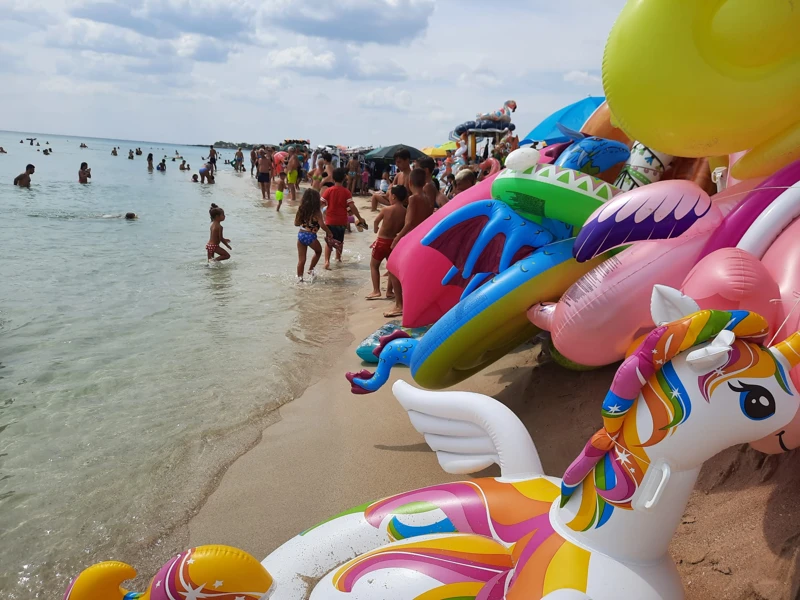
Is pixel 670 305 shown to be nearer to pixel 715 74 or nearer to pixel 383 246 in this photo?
pixel 715 74

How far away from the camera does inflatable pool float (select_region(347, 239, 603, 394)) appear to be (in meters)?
3.40

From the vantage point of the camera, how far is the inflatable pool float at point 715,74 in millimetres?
2174

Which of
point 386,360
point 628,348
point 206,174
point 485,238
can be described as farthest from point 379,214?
point 206,174

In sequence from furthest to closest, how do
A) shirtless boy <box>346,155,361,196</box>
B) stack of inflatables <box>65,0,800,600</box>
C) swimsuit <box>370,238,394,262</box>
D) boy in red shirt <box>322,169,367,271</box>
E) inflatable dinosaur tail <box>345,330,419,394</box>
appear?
shirtless boy <box>346,155,361,196</box> < boy in red shirt <box>322,169,367,271</box> < swimsuit <box>370,238,394,262</box> < inflatable dinosaur tail <box>345,330,419,394</box> < stack of inflatables <box>65,0,800,600</box>

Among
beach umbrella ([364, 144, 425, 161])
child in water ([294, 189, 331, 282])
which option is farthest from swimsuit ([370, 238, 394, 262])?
beach umbrella ([364, 144, 425, 161])

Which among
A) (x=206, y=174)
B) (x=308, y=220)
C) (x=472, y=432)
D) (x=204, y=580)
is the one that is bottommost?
(x=204, y=580)

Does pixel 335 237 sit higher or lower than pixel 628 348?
lower

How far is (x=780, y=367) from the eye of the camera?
60.7 inches

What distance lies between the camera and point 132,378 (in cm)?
550

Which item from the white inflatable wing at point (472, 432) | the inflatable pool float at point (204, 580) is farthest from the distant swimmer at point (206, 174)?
the inflatable pool float at point (204, 580)

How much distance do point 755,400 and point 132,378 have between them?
5.16 meters

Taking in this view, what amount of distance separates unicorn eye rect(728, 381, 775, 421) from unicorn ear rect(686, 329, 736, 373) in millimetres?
70

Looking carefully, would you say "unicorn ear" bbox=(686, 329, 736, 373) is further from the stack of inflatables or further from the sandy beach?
the sandy beach

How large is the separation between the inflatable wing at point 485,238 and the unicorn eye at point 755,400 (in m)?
2.11
